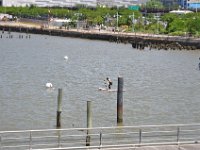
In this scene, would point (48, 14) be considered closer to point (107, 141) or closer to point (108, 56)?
point (108, 56)

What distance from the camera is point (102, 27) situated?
569 ft

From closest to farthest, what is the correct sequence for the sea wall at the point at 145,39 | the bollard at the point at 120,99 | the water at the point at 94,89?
the bollard at the point at 120,99 → the water at the point at 94,89 → the sea wall at the point at 145,39

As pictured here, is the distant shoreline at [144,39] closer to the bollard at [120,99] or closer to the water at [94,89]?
the water at [94,89]

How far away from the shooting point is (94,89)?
49719 mm

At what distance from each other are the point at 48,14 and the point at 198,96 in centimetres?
15410

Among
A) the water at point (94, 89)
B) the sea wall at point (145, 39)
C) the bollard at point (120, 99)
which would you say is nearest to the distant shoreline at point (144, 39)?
the sea wall at point (145, 39)

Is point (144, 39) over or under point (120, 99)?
under

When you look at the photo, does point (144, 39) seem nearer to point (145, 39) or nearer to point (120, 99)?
point (145, 39)

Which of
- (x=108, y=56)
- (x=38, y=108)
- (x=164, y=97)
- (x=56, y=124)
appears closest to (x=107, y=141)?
(x=56, y=124)

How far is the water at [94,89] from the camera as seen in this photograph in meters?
36.4

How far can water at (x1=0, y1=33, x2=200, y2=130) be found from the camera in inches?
1432

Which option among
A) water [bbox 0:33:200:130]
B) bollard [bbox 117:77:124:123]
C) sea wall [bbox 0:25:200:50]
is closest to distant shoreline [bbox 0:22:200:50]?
sea wall [bbox 0:25:200:50]

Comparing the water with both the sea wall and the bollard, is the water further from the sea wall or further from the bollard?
the sea wall

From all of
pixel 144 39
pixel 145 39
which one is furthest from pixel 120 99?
pixel 144 39
